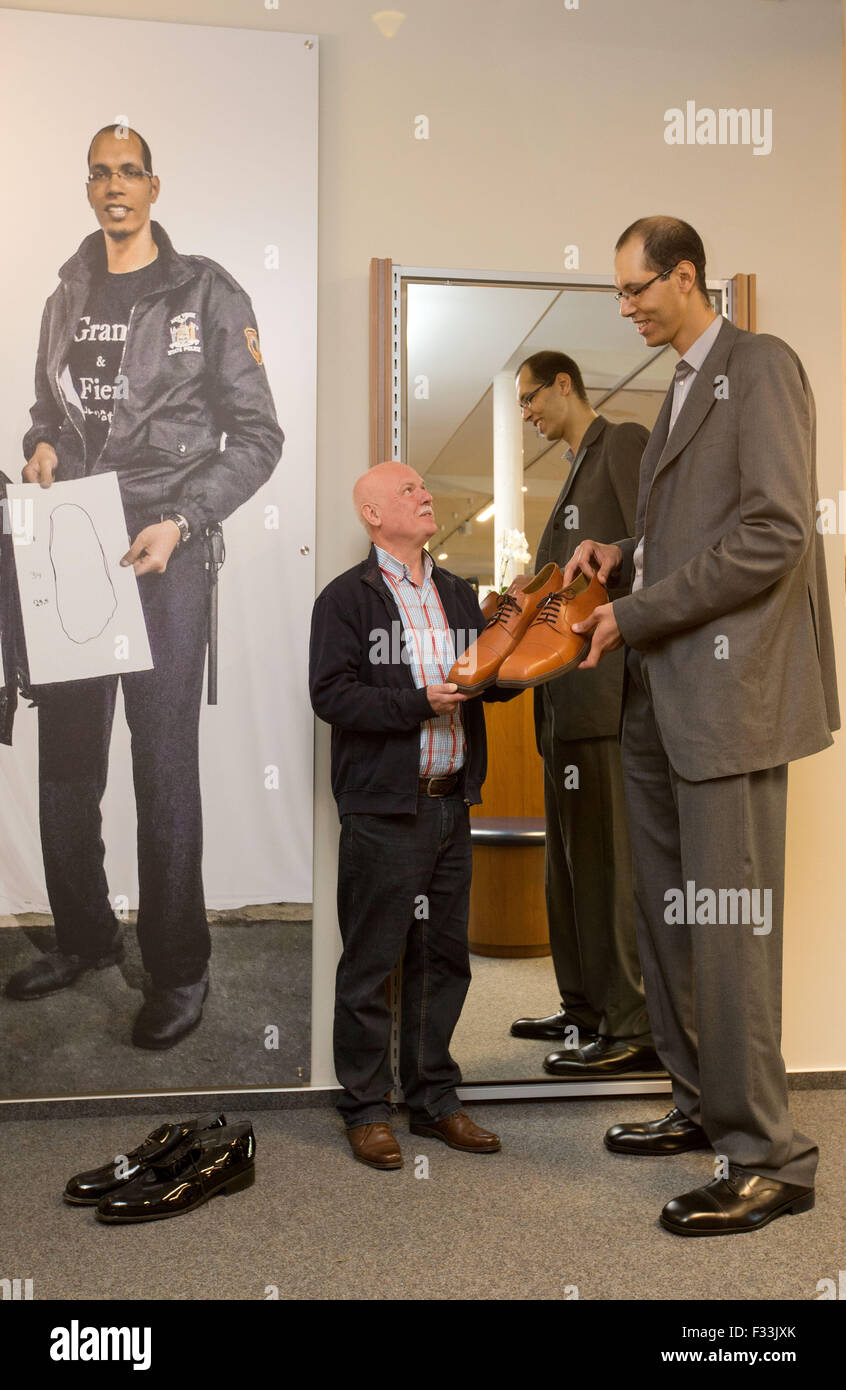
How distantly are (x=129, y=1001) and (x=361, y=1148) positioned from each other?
29.1 inches

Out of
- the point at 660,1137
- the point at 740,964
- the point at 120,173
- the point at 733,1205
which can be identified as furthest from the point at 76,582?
the point at 733,1205

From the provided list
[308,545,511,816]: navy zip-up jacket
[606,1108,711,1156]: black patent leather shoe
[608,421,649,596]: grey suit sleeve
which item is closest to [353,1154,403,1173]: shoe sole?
[606,1108,711,1156]: black patent leather shoe

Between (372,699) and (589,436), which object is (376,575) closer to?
(372,699)

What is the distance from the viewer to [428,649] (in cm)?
263

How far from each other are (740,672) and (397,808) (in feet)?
2.76

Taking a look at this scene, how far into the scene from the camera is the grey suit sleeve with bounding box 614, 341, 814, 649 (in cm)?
214

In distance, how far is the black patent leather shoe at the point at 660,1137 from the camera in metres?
2.49

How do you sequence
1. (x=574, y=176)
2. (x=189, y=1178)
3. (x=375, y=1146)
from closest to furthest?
1. (x=189, y=1178)
2. (x=375, y=1146)
3. (x=574, y=176)

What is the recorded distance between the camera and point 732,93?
3062 millimetres

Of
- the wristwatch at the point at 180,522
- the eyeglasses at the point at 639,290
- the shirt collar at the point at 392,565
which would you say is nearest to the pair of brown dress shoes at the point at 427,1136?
the shirt collar at the point at 392,565

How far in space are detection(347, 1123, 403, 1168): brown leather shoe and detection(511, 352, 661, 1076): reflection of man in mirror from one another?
1.75 ft

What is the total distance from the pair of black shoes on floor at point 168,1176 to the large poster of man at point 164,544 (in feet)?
1.58

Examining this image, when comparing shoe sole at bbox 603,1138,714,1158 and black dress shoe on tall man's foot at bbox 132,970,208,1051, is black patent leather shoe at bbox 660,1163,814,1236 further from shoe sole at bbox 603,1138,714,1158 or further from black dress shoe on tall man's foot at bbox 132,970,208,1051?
black dress shoe on tall man's foot at bbox 132,970,208,1051
